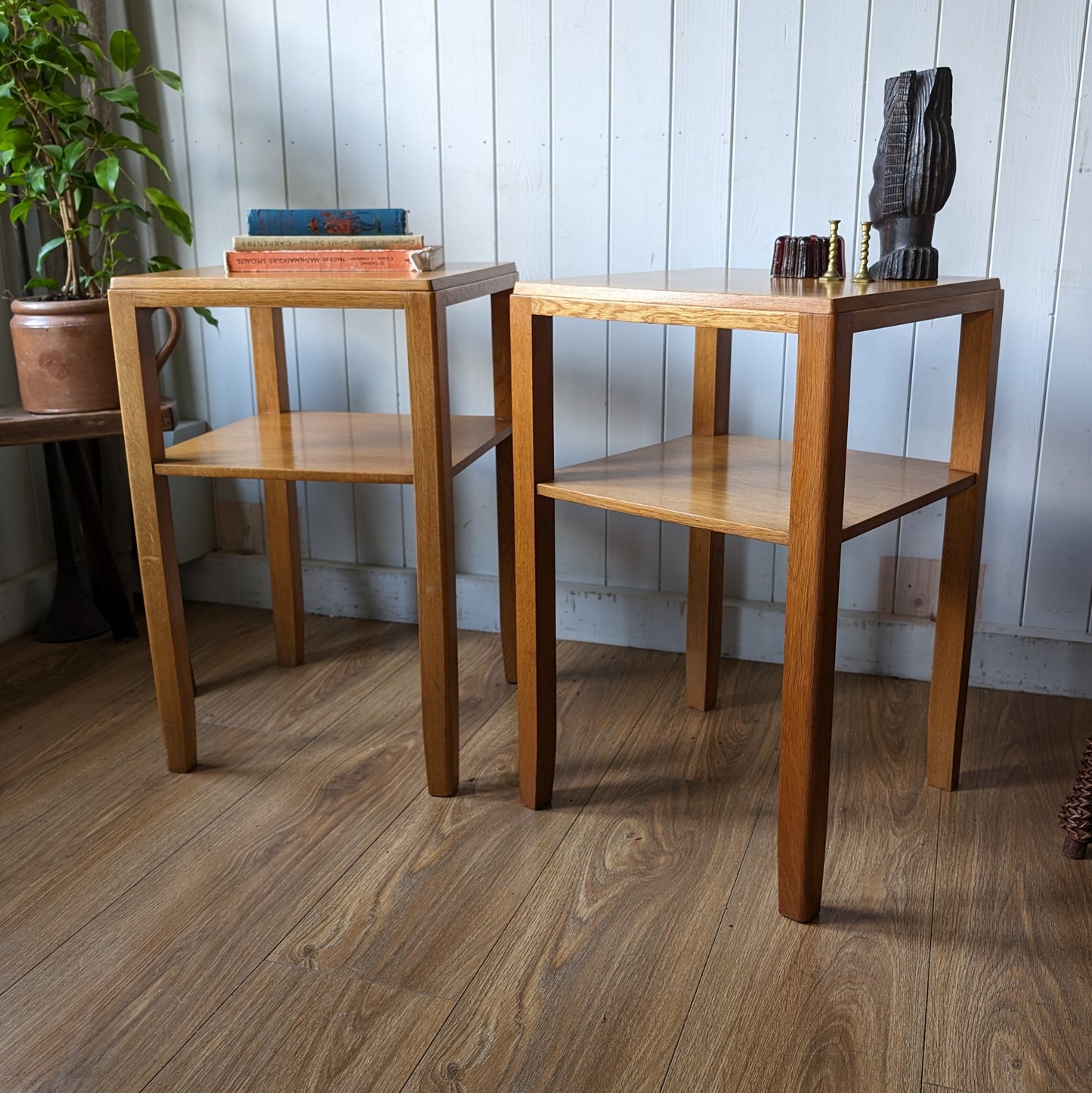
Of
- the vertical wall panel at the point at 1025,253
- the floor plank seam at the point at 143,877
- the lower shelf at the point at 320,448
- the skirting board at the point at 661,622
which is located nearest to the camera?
the floor plank seam at the point at 143,877

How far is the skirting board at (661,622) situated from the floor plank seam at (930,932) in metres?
0.33

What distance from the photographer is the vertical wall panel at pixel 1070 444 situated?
1633 mm

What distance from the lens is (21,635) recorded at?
211cm

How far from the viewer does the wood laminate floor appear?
3.49 ft

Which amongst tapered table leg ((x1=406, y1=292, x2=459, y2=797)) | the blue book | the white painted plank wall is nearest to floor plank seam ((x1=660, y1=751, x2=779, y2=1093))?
tapered table leg ((x1=406, y1=292, x2=459, y2=797))

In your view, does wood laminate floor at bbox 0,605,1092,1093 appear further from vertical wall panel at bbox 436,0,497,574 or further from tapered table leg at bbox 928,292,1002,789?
vertical wall panel at bbox 436,0,497,574

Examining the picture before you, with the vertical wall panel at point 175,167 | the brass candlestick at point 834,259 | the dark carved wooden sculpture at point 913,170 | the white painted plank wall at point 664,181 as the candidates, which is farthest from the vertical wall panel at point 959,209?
the vertical wall panel at point 175,167

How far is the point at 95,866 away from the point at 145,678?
1.94 ft

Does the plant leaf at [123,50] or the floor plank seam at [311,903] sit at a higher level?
the plant leaf at [123,50]

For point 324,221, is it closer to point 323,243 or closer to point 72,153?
point 323,243

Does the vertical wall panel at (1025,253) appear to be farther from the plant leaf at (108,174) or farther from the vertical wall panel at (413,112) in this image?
the plant leaf at (108,174)

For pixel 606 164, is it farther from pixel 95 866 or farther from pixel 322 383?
pixel 95 866

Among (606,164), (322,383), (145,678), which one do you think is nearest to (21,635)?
(145,678)

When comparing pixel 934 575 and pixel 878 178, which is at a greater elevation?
pixel 878 178
